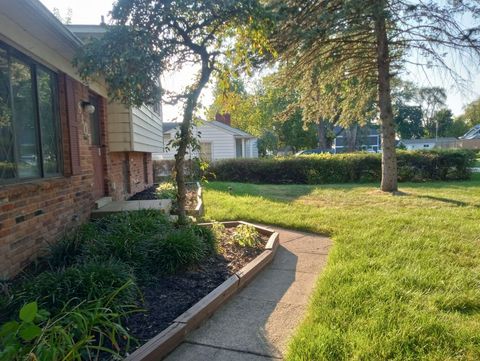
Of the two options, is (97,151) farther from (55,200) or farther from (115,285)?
(115,285)

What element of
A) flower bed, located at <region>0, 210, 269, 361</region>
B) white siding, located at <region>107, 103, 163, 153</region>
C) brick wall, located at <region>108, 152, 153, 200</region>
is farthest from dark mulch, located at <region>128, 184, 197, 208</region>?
flower bed, located at <region>0, 210, 269, 361</region>

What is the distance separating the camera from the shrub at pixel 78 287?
102 inches

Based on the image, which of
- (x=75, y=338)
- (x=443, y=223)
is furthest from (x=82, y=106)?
(x=443, y=223)

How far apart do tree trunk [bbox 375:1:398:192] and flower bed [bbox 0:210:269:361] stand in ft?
20.3

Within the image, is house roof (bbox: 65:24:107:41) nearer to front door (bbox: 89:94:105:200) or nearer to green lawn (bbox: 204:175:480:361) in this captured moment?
front door (bbox: 89:94:105:200)

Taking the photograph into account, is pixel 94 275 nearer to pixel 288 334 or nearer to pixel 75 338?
pixel 75 338

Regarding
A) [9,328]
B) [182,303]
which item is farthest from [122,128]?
[9,328]

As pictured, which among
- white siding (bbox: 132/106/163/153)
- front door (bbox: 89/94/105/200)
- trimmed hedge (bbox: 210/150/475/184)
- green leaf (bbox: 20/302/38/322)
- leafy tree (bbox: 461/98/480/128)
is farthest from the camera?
Answer: leafy tree (bbox: 461/98/480/128)

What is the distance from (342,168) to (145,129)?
25.8 ft

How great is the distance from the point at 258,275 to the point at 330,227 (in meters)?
2.25

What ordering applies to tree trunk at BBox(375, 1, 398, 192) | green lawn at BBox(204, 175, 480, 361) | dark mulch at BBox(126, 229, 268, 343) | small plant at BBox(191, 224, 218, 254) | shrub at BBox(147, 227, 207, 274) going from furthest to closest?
1. tree trunk at BBox(375, 1, 398, 192)
2. small plant at BBox(191, 224, 218, 254)
3. shrub at BBox(147, 227, 207, 274)
4. dark mulch at BBox(126, 229, 268, 343)
5. green lawn at BBox(204, 175, 480, 361)

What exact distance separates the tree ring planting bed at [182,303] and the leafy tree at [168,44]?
1.67 meters

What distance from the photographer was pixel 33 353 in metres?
1.73

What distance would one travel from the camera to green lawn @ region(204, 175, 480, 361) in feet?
7.37
